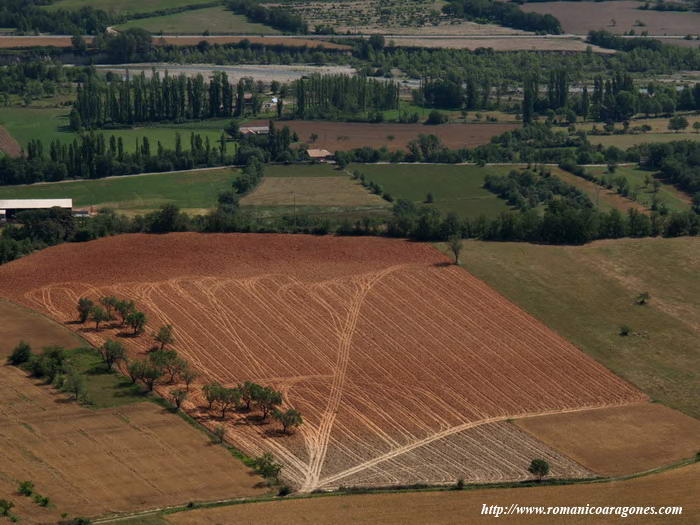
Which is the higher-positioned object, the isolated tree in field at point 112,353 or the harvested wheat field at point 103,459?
the isolated tree in field at point 112,353

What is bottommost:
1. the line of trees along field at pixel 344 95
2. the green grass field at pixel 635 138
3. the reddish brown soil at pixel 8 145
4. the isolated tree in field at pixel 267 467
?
the isolated tree in field at pixel 267 467

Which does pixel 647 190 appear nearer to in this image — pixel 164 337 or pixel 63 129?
pixel 164 337

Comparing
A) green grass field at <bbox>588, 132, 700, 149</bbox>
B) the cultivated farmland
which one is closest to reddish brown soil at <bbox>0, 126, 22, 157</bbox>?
green grass field at <bbox>588, 132, 700, 149</bbox>

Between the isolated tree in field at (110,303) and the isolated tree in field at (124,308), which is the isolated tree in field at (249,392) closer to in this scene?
the isolated tree in field at (124,308)

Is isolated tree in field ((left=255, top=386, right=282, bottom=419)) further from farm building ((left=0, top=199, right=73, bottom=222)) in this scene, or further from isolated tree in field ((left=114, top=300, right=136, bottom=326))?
farm building ((left=0, top=199, right=73, bottom=222))

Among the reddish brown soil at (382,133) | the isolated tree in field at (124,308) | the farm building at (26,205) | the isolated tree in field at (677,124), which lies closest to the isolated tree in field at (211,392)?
the isolated tree in field at (124,308)

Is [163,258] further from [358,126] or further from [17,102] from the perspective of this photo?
[17,102]
